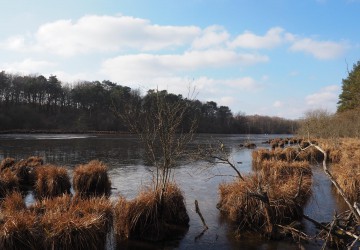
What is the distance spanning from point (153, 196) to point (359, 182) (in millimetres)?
8834

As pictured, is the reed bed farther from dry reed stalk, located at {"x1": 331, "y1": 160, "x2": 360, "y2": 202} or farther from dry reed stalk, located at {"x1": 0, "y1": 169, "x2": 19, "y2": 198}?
dry reed stalk, located at {"x1": 0, "y1": 169, "x2": 19, "y2": 198}

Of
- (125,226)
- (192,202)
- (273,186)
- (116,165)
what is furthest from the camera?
(116,165)

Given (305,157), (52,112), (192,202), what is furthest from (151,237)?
(52,112)

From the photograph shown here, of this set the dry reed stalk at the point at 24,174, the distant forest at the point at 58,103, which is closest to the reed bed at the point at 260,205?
the dry reed stalk at the point at 24,174

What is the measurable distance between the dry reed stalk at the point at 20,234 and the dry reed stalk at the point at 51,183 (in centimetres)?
675

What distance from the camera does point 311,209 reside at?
12.5 meters

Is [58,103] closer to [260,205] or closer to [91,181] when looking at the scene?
[91,181]

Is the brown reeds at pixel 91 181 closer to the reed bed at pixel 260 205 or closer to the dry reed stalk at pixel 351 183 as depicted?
the reed bed at pixel 260 205

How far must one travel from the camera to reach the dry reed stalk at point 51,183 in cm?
1421

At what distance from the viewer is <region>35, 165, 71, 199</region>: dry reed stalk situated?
14211 millimetres

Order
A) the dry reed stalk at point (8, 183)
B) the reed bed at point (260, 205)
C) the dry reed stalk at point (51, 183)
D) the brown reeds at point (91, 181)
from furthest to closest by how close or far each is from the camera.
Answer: the brown reeds at point (91, 181)
the dry reed stalk at point (51, 183)
the dry reed stalk at point (8, 183)
the reed bed at point (260, 205)

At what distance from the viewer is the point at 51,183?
14.3 m

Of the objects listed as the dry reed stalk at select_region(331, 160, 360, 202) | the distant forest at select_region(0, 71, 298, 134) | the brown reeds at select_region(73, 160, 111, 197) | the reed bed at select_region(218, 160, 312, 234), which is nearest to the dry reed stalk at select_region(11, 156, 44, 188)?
the brown reeds at select_region(73, 160, 111, 197)

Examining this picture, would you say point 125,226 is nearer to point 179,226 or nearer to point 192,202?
point 179,226
